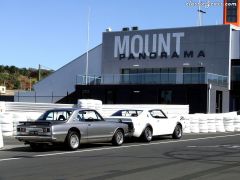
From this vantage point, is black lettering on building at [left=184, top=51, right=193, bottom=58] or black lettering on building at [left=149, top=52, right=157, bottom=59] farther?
black lettering on building at [left=149, top=52, right=157, bottom=59]

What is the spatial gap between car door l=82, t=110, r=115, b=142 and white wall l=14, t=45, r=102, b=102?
41.8 metres

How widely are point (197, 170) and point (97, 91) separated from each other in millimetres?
42808

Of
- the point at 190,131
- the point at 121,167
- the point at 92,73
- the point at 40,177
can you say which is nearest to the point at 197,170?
the point at 121,167

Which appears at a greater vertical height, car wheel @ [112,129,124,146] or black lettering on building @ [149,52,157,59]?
black lettering on building @ [149,52,157,59]

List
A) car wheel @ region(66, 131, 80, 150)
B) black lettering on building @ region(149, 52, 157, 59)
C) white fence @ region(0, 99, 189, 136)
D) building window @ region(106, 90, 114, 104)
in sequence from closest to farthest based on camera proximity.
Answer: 1. car wheel @ region(66, 131, 80, 150)
2. white fence @ region(0, 99, 189, 136)
3. building window @ region(106, 90, 114, 104)
4. black lettering on building @ region(149, 52, 157, 59)

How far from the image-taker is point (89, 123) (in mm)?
19359

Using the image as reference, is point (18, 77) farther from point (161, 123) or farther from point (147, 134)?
point (147, 134)

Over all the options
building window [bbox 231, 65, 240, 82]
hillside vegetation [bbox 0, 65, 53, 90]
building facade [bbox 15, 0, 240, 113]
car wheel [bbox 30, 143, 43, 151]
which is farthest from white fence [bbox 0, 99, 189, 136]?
hillside vegetation [bbox 0, 65, 53, 90]

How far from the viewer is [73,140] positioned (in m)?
18.7

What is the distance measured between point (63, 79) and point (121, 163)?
49.6 metres

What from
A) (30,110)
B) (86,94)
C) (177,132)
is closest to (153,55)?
(86,94)

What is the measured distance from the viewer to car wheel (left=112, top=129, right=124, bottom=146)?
68.0 feet

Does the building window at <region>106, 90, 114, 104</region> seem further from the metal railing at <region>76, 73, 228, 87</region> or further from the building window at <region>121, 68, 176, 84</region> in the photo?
the building window at <region>121, 68, 176, 84</region>

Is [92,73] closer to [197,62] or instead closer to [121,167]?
[197,62]
